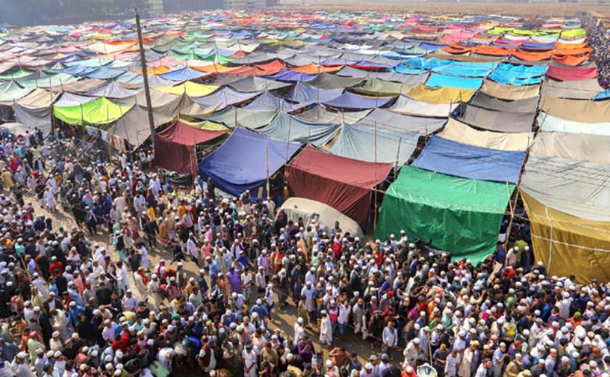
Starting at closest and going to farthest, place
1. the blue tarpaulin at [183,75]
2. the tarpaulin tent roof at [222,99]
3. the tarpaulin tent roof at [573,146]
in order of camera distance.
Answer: the tarpaulin tent roof at [573,146], the tarpaulin tent roof at [222,99], the blue tarpaulin at [183,75]

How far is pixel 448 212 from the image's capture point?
1072 cm

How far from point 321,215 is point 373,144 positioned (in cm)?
410

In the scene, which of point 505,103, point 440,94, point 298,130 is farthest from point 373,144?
point 505,103

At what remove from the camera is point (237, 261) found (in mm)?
9344

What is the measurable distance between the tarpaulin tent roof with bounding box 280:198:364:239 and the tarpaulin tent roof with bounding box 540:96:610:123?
10.3 metres

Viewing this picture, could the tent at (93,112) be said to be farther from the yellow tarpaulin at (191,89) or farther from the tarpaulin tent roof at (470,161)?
the tarpaulin tent roof at (470,161)

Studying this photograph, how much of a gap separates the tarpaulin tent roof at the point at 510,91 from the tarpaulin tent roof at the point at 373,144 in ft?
30.2

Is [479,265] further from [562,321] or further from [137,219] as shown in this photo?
[137,219]

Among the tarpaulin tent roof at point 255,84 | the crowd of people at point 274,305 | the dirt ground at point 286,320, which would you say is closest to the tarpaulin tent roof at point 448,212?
the crowd of people at point 274,305

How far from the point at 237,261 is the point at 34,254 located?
16.6ft

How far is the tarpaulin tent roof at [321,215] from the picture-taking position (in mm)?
11281

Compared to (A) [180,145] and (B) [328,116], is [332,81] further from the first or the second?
(A) [180,145]

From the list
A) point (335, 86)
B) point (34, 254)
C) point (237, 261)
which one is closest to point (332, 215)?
point (237, 261)

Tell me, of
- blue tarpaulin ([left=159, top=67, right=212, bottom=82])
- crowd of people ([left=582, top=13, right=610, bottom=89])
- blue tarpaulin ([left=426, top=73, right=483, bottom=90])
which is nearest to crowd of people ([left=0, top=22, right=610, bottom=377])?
blue tarpaulin ([left=426, top=73, right=483, bottom=90])
